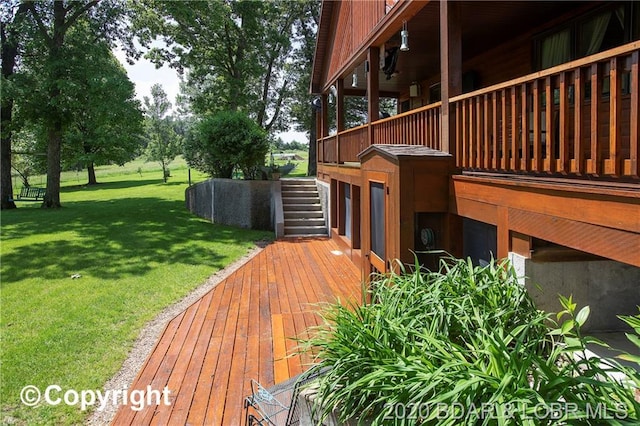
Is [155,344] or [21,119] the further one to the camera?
[21,119]

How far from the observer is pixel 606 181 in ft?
8.55

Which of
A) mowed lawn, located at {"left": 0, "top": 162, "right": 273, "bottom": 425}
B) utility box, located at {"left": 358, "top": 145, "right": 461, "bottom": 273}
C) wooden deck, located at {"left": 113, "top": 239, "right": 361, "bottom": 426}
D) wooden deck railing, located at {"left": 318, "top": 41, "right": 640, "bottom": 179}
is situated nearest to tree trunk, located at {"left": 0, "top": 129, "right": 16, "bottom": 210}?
mowed lawn, located at {"left": 0, "top": 162, "right": 273, "bottom": 425}

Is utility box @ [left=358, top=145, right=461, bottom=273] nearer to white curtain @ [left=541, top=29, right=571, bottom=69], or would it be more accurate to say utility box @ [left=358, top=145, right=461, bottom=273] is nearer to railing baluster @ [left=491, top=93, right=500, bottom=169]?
railing baluster @ [left=491, top=93, right=500, bottom=169]

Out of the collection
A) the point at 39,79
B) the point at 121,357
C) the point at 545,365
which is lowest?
the point at 121,357

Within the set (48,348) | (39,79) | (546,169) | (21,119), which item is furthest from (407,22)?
(21,119)

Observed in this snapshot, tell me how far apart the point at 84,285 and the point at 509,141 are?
6945mm

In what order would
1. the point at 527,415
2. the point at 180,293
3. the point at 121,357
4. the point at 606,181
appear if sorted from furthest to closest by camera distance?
1. the point at 180,293
2. the point at 121,357
3. the point at 606,181
4. the point at 527,415

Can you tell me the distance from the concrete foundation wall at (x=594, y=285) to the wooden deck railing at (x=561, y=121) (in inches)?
30.9

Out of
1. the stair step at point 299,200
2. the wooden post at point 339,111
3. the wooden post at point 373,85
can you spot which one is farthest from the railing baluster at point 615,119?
the stair step at point 299,200

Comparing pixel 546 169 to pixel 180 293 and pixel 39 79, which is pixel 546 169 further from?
pixel 39 79

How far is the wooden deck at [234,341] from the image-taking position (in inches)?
146

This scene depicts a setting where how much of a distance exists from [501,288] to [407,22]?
4906 millimetres

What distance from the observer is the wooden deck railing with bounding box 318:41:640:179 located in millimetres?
2492

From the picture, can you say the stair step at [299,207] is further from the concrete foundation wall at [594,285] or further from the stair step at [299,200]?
the concrete foundation wall at [594,285]
